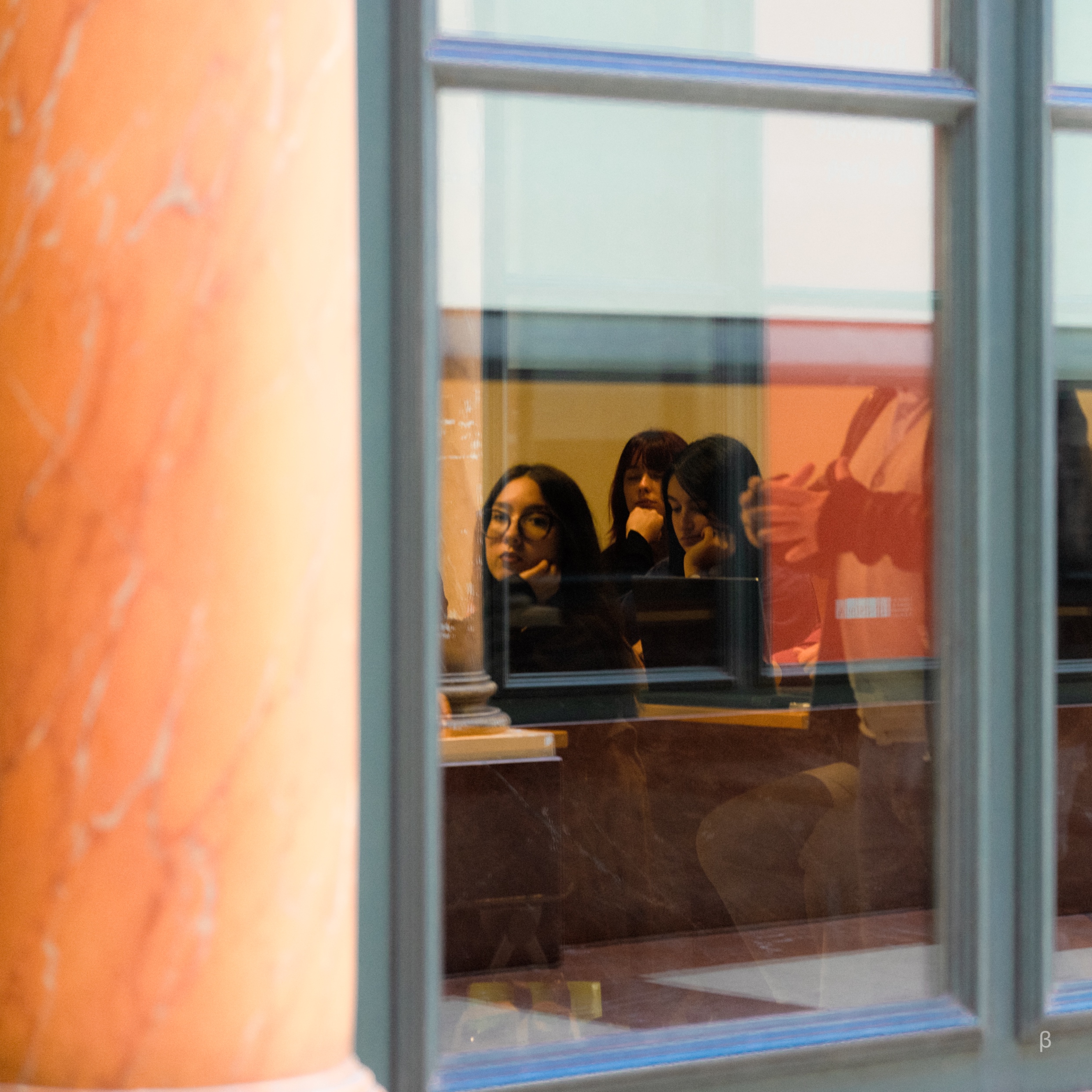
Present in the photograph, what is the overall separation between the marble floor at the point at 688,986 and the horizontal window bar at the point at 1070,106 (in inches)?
63.6

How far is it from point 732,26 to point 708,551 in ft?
11.5

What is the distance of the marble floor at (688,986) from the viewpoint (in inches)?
94.8

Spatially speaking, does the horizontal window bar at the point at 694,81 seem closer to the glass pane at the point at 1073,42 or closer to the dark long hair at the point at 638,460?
the glass pane at the point at 1073,42

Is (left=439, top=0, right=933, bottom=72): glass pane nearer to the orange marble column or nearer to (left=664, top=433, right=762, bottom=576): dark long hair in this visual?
the orange marble column

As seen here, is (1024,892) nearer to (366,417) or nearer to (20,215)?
(366,417)

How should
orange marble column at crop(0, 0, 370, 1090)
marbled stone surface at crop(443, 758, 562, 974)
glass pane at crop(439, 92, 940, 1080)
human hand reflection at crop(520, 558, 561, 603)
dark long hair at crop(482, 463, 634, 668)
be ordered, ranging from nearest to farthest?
orange marble column at crop(0, 0, 370, 1090), marbled stone surface at crop(443, 758, 562, 974), glass pane at crop(439, 92, 940, 1080), human hand reflection at crop(520, 558, 561, 603), dark long hair at crop(482, 463, 634, 668)

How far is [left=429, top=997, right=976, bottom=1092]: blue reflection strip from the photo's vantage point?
7.60 ft

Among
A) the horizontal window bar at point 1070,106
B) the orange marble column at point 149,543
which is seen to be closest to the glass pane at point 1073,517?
the horizontal window bar at point 1070,106

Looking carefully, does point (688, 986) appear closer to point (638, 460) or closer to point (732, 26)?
point (732, 26)

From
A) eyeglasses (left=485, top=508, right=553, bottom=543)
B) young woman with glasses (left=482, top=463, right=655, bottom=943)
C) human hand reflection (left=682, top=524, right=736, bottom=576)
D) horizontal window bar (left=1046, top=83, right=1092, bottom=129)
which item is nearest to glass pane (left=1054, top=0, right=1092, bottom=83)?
horizontal window bar (left=1046, top=83, right=1092, bottom=129)

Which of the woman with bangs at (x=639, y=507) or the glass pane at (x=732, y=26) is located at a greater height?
the glass pane at (x=732, y=26)

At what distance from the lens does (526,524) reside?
5.14 m

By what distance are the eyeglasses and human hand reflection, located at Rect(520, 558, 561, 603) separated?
0.11 meters

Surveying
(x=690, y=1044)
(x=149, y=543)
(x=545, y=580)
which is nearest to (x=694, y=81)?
(x=149, y=543)
